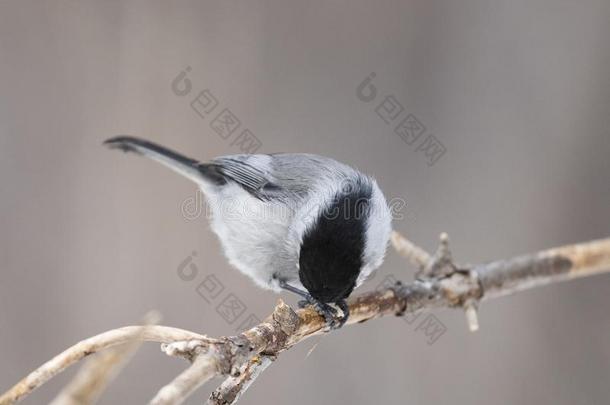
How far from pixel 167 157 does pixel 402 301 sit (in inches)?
25.1

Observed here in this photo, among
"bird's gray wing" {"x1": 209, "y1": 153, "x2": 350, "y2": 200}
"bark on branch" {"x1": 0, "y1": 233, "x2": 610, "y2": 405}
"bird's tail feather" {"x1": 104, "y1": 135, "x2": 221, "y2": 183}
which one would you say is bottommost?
"bark on branch" {"x1": 0, "y1": 233, "x2": 610, "y2": 405}

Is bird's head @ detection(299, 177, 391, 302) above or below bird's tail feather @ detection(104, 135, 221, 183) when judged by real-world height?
below

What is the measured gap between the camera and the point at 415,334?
1994mm

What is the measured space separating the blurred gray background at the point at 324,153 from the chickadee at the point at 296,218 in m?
0.30

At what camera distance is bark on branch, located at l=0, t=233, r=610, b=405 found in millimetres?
994

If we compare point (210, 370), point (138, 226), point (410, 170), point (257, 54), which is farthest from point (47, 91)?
point (210, 370)

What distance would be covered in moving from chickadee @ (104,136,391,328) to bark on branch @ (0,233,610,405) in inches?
3.0

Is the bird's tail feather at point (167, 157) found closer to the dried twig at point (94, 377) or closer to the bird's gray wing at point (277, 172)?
the bird's gray wing at point (277, 172)

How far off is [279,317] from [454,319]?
1036 mm

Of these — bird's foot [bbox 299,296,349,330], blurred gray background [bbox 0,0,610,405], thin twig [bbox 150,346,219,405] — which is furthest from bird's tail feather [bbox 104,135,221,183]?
thin twig [bbox 150,346,219,405]

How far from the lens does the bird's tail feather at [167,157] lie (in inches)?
55.7

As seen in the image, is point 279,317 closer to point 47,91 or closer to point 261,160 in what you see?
point 261,160

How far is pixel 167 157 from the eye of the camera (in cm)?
156

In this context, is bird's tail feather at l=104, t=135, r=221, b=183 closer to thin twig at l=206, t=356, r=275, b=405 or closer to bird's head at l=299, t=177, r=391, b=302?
bird's head at l=299, t=177, r=391, b=302
